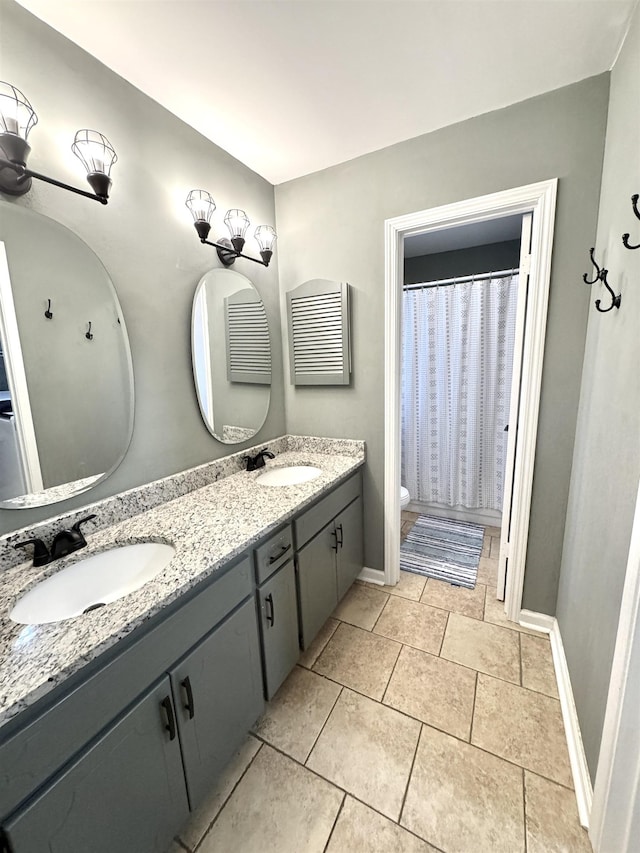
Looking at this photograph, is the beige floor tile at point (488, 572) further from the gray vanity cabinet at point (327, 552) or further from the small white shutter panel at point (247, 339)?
the small white shutter panel at point (247, 339)

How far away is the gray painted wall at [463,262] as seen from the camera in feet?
9.02

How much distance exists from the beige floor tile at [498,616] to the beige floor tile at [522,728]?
372 millimetres

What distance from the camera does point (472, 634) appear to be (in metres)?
1.75

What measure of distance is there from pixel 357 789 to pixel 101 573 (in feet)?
3.67

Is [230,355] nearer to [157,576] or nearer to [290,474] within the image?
[290,474]

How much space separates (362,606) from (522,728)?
2.85ft

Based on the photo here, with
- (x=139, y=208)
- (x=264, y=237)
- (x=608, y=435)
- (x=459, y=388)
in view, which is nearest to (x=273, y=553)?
(x=608, y=435)

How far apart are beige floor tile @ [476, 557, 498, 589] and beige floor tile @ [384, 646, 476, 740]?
72 cm

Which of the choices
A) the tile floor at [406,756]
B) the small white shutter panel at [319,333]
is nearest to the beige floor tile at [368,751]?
the tile floor at [406,756]

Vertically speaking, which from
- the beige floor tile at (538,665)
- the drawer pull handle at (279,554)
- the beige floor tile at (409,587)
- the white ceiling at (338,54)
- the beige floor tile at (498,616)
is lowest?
the beige floor tile at (538,665)

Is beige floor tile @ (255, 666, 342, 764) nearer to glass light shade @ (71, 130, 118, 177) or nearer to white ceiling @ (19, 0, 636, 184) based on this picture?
glass light shade @ (71, 130, 118, 177)

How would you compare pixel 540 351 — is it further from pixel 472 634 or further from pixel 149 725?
pixel 149 725

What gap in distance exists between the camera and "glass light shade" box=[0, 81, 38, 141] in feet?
3.03

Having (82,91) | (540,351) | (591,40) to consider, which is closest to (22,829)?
(82,91)
